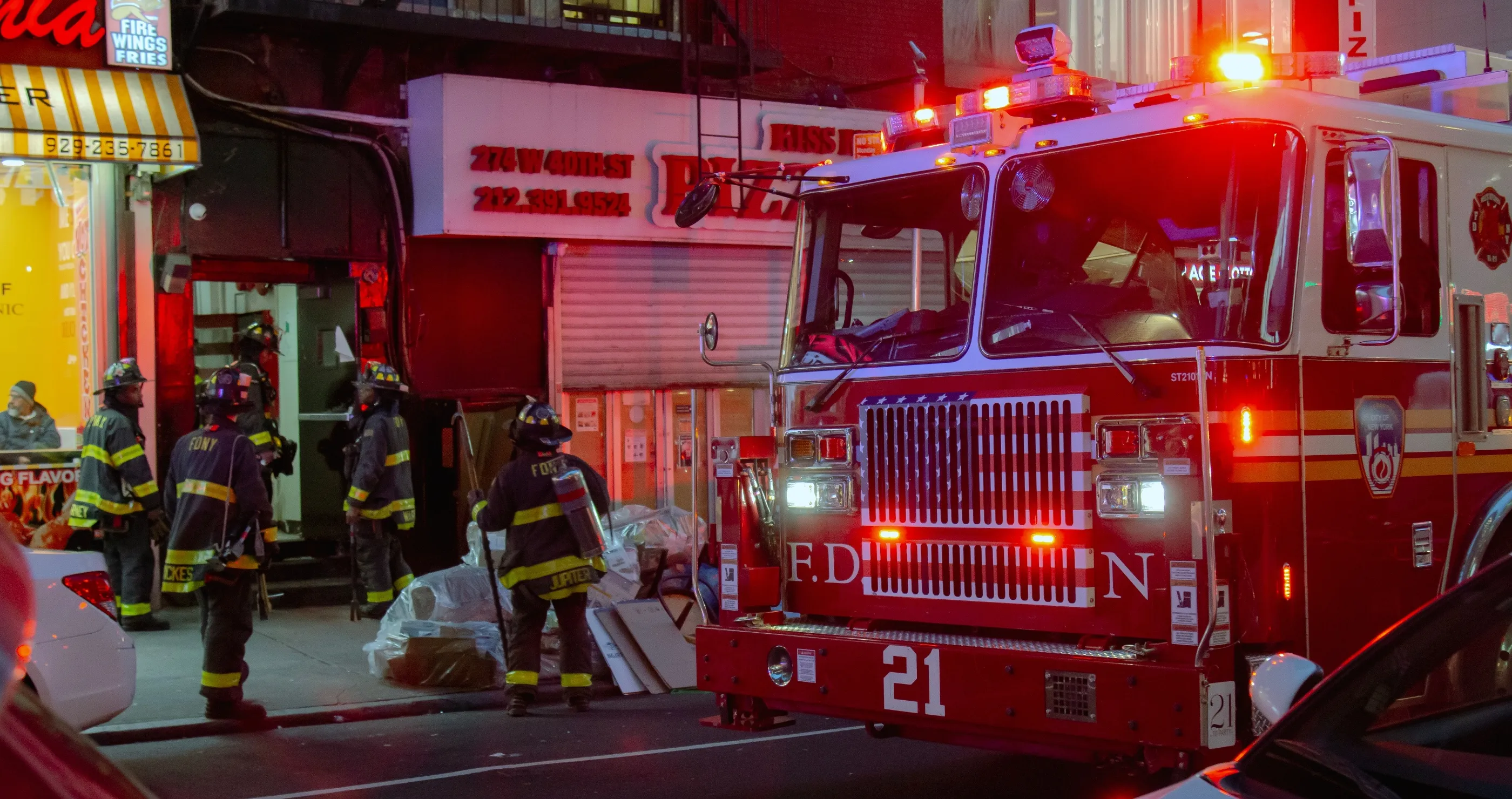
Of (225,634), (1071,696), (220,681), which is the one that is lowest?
(220,681)

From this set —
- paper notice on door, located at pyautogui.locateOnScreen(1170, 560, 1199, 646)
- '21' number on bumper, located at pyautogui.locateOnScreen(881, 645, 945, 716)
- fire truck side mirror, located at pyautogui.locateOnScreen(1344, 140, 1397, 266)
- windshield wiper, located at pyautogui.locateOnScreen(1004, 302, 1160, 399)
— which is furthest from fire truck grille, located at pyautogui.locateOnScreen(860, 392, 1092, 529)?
fire truck side mirror, located at pyautogui.locateOnScreen(1344, 140, 1397, 266)

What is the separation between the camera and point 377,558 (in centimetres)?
1227

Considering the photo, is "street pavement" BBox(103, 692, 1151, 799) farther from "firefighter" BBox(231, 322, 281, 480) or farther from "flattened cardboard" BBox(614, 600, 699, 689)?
"firefighter" BBox(231, 322, 281, 480)

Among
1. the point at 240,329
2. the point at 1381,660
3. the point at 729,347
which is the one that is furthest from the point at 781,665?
the point at 240,329

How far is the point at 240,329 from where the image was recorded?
15.0m

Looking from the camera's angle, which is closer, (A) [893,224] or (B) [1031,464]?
(B) [1031,464]

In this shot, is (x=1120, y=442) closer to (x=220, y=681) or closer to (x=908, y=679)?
(x=908, y=679)

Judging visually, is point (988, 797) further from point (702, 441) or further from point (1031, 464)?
point (702, 441)

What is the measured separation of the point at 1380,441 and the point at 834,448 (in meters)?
2.07

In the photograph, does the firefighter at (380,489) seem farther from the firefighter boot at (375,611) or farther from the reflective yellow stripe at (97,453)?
the reflective yellow stripe at (97,453)

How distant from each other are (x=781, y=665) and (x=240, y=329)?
10132 mm

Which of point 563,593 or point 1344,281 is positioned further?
point 563,593

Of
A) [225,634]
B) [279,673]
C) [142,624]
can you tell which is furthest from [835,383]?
[142,624]

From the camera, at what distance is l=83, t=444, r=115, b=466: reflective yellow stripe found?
11.3 meters
